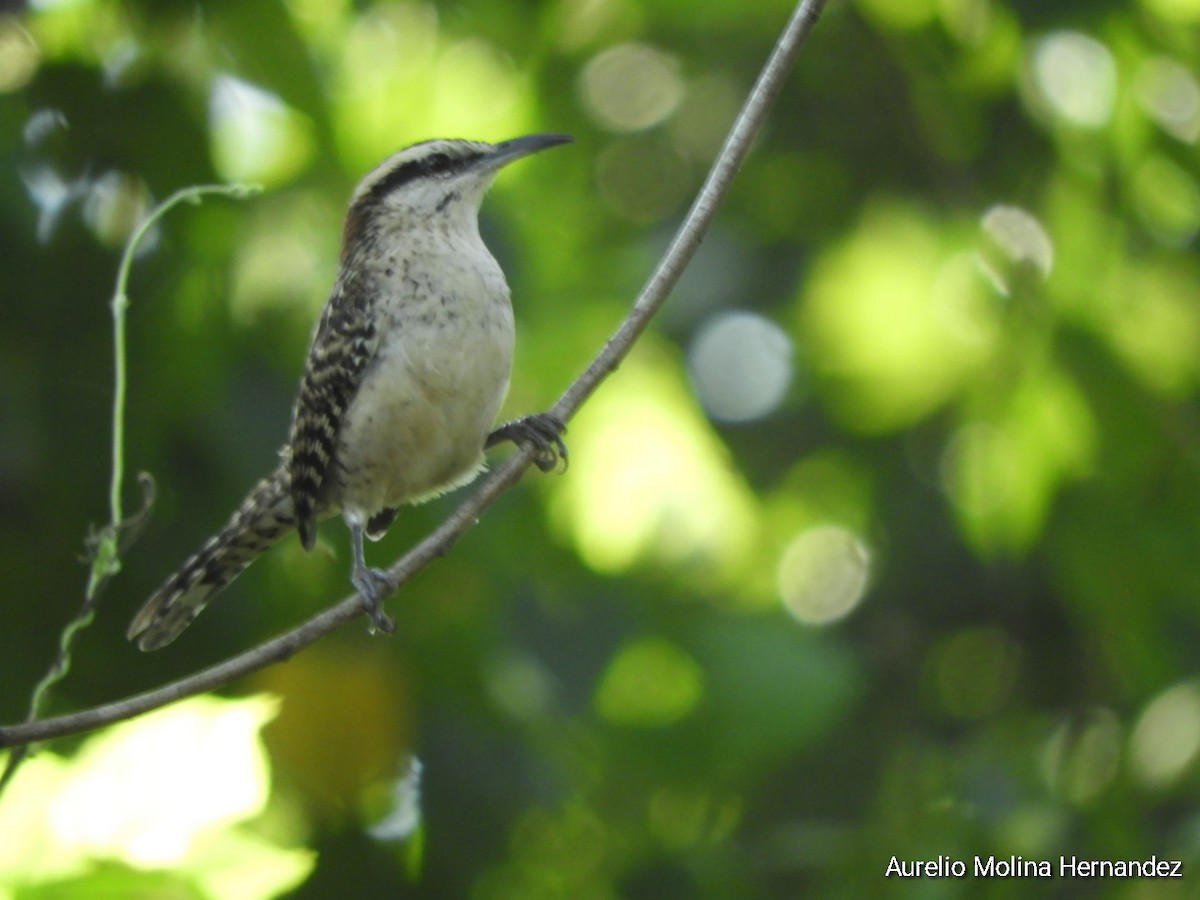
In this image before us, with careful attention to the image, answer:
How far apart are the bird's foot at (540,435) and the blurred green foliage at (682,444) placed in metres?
0.24

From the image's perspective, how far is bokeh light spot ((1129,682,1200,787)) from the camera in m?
3.69

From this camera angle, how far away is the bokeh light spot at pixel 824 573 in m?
4.74

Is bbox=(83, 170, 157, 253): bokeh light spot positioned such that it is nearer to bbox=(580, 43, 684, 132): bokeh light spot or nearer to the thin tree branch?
the thin tree branch

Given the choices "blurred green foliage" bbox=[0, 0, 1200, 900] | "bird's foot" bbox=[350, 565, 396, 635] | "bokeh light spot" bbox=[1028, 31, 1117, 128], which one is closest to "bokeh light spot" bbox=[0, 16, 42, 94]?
"blurred green foliage" bbox=[0, 0, 1200, 900]

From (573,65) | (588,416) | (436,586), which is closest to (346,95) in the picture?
(573,65)

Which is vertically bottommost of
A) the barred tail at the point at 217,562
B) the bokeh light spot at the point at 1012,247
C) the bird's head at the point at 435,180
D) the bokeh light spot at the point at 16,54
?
the barred tail at the point at 217,562

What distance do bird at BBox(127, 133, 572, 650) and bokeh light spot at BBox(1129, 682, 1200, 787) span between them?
1680 millimetres

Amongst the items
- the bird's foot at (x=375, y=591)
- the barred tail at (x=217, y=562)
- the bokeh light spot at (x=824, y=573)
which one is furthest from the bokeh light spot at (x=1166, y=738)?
the barred tail at (x=217, y=562)

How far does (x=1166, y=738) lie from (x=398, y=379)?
220cm

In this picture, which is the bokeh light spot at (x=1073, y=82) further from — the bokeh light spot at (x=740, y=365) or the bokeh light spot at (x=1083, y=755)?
the bokeh light spot at (x=1083, y=755)

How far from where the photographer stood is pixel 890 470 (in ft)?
15.3

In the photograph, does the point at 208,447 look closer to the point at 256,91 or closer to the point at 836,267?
the point at 256,91

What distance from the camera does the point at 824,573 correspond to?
480cm

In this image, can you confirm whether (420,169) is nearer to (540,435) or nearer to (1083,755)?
(540,435)
